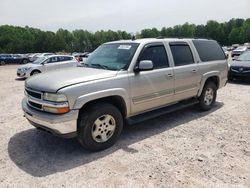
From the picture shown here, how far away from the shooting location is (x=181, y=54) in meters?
6.03

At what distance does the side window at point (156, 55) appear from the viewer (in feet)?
17.1

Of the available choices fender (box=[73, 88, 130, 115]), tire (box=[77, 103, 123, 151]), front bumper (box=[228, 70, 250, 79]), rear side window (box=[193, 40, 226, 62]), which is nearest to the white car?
front bumper (box=[228, 70, 250, 79])

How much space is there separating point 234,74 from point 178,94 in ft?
21.3

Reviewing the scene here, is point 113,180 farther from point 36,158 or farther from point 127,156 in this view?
point 36,158

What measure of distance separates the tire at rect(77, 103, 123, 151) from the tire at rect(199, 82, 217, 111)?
2.88m

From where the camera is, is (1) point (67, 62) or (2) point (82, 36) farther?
(2) point (82, 36)

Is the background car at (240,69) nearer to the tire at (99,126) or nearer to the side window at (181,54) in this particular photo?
the side window at (181,54)

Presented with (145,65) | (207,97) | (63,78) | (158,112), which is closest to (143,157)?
(158,112)

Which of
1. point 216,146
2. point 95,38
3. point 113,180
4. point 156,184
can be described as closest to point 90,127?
point 113,180

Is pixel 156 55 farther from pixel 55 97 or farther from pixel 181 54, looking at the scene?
pixel 55 97

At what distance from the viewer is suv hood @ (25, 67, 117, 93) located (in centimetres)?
411

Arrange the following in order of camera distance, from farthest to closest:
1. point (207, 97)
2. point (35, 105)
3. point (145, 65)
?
point (207, 97) < point (145, 65) < point (35, 105)

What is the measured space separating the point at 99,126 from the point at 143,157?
90cm

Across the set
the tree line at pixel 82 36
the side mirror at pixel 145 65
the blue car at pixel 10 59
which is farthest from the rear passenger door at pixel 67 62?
the tree line at pixel 82 36
